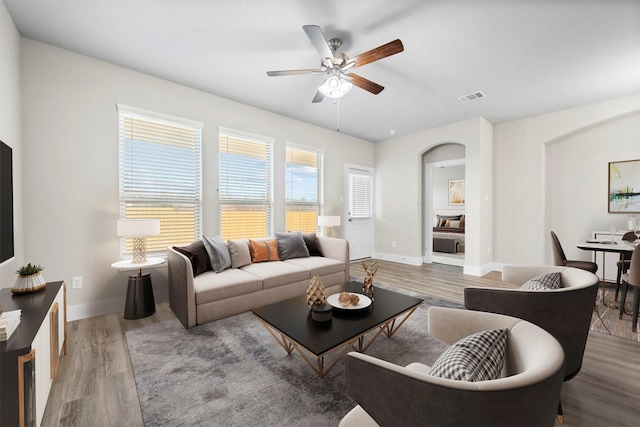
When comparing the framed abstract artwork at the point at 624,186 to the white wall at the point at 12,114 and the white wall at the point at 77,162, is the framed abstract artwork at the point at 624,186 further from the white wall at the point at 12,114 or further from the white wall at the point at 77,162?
the white wall at the point at 12,114

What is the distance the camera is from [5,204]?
190 centimetres

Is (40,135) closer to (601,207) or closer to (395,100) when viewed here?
(395,100)

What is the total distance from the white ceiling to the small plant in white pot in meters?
2.17

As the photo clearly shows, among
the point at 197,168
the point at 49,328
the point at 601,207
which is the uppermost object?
the point at 197,168

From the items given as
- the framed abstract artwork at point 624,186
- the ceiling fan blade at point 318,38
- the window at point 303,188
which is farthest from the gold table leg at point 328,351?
the framed abstract artwork at point 624,186

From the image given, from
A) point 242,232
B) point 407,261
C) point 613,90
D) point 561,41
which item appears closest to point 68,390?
point 242,232

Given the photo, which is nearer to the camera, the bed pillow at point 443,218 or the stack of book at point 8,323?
the stack of book at point 8,323

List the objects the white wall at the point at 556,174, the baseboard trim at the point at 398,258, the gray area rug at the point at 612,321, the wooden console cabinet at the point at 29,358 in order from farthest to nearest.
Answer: the baseboard trim at the point at 398,258 → the white wall at the point at 556,174 → the gray area rug at the point at 612,321 → the wooden console cabinet at the point at 29,358

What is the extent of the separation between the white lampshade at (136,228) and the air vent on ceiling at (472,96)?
4.39 m

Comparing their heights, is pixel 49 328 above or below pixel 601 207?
below

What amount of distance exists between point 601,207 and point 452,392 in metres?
5.56

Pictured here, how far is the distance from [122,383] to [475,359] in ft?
7.13

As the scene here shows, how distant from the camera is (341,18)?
227 centimetres

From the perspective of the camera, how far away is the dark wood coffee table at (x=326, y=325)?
5.30 ft
